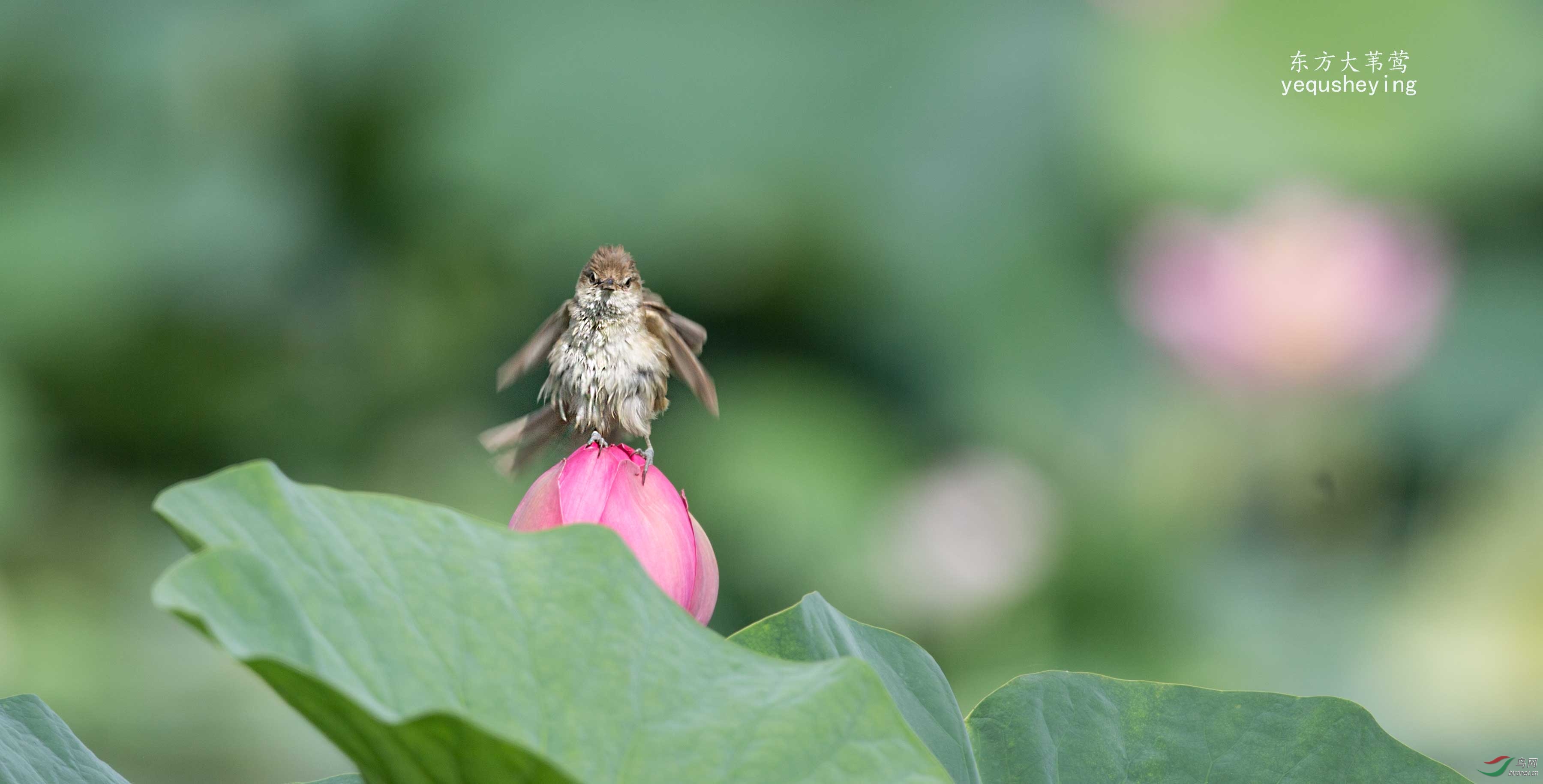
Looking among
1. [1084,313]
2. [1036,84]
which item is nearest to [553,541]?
[1084,313]

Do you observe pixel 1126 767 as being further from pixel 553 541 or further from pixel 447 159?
pixel 447 159

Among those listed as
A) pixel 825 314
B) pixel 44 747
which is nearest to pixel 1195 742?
pixel 44 747

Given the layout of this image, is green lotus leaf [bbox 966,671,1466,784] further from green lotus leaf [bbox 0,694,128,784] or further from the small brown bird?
green lotus leaf [bbox 0,694,128,784]

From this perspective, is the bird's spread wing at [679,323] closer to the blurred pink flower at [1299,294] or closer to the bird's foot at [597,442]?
the bird's foot at [597,442]

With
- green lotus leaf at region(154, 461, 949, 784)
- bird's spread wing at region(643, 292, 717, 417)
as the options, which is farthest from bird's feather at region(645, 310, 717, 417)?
green lotus leaf at region(154, 461, 949, 784)

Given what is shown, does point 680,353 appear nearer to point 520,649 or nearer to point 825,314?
point 520,649

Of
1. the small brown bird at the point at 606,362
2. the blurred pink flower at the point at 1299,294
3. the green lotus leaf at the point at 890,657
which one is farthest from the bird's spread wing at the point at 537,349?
the blurred pink flower at the point at 1299,294
